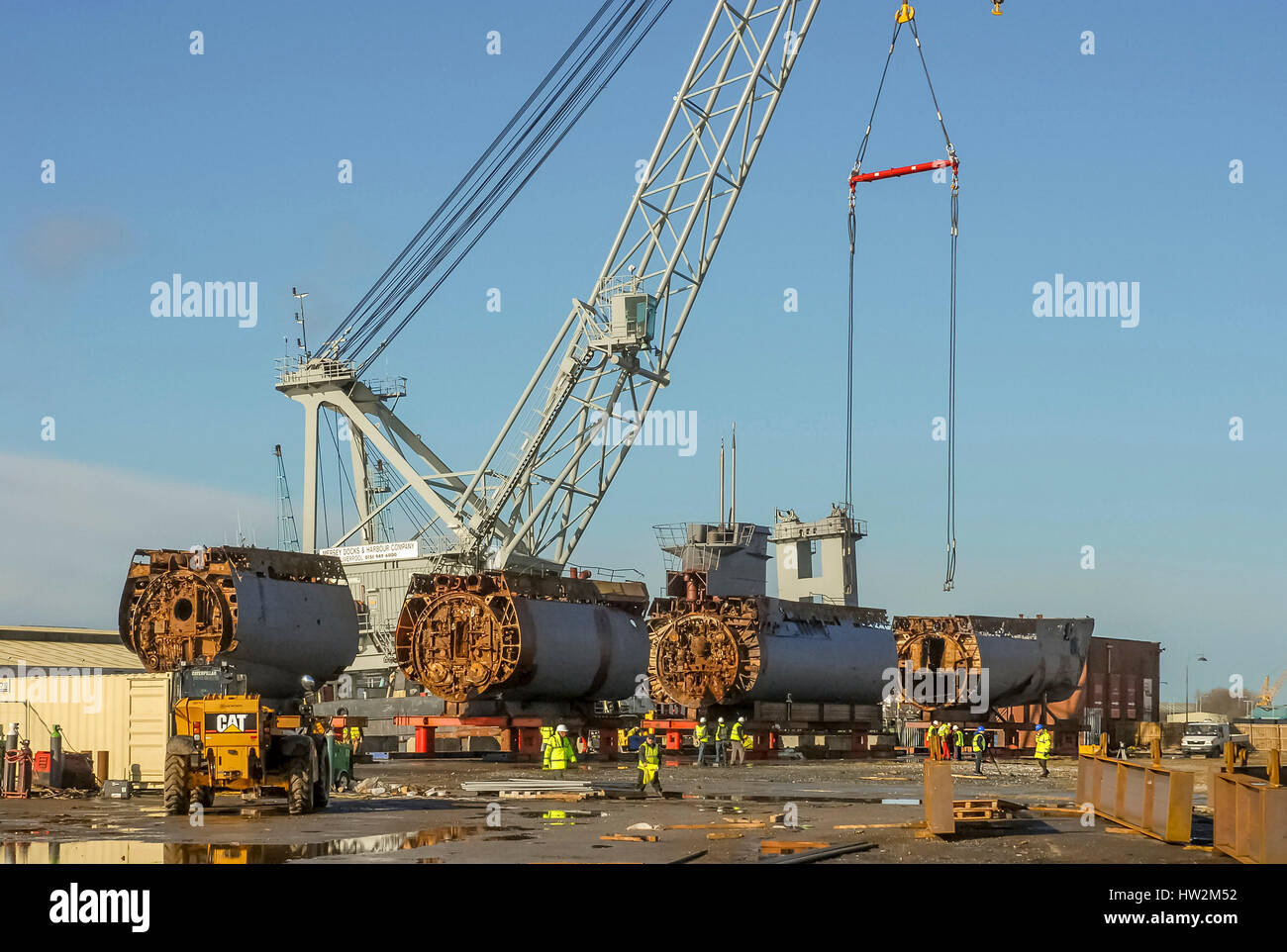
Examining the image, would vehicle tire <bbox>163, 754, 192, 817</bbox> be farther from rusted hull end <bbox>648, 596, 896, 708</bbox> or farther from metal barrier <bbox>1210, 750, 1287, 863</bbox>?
rusted hull end <bbox>648, 596, 896, 708</bbox>

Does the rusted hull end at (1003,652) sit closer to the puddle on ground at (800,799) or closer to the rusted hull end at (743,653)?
the rusted hull end at (743,653)

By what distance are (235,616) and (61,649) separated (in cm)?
3048

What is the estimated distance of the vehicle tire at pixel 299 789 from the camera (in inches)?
991

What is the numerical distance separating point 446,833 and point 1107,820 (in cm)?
1051

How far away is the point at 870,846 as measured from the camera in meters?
19.9

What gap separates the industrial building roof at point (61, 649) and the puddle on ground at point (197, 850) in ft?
96.6

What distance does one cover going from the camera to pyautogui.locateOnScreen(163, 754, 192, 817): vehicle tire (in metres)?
25.0

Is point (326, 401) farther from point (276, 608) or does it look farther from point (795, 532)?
point (795, 532)

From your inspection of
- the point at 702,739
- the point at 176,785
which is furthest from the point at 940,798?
the point at 702,739

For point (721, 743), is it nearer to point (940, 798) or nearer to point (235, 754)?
point (235, 754)

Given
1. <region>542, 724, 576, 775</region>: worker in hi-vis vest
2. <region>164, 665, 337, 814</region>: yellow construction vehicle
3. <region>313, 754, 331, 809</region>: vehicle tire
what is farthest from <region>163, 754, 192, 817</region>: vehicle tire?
<region>542, 724, 576, 775</region>: worker in hi-vis vest

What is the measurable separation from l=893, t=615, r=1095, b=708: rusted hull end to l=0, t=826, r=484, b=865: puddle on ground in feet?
120

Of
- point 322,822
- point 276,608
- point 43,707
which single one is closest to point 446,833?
point 322,822

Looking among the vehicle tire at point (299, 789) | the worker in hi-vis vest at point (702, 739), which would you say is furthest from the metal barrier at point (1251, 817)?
the worker in hi-vis vest at point (702, 739)
